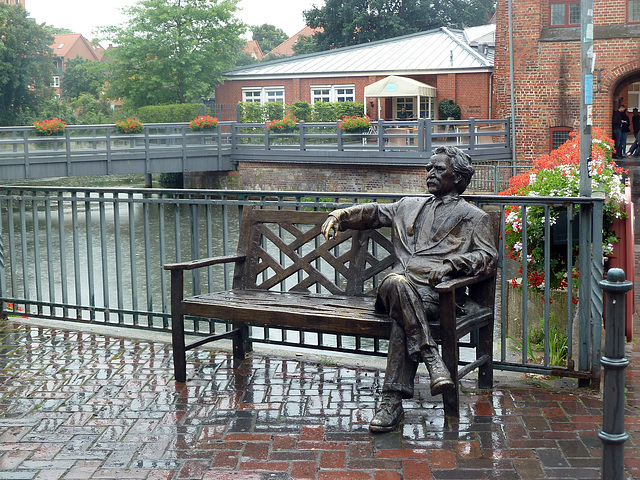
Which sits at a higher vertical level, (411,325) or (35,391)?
(411,325)

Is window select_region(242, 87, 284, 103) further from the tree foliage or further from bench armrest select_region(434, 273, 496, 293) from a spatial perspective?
bench armrest select_region(434, 273, 496, 293)

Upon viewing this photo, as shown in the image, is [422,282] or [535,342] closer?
[422,282]

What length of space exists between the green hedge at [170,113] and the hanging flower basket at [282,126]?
1434cm

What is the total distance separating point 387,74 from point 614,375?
37.9 m

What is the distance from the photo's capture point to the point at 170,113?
45344mm

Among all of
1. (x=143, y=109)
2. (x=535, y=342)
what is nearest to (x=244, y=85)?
(x=143, y=109)

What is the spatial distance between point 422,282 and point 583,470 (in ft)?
4.47

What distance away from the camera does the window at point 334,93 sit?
41.8m

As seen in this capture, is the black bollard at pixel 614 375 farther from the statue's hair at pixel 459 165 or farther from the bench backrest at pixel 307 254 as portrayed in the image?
the bench backrest at pixel 307 254

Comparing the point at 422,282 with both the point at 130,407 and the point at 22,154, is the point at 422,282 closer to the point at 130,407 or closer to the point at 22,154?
the point at 130,407

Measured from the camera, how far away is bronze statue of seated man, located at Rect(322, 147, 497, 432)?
4.37 m

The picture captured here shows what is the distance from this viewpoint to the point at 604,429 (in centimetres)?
301

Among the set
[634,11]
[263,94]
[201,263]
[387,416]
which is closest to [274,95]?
[263,94]

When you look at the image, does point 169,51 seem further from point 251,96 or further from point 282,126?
point 282,126
